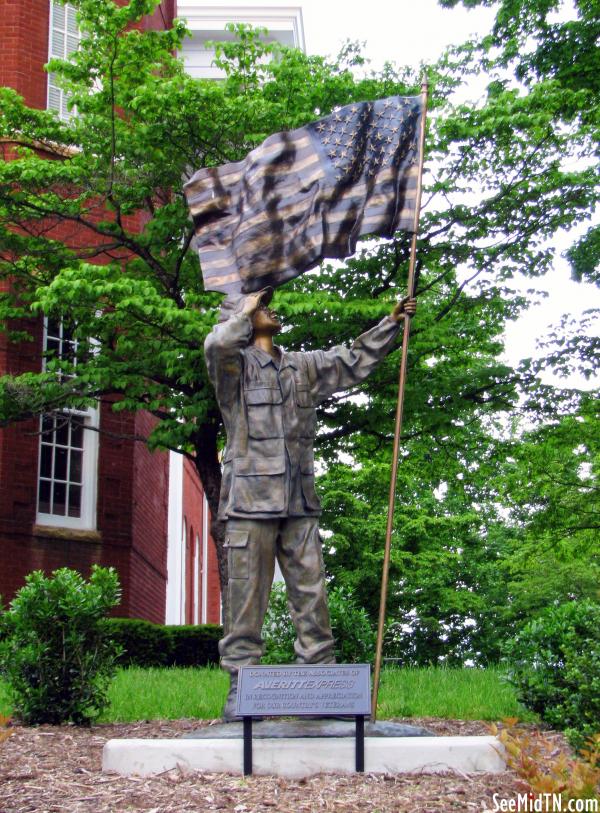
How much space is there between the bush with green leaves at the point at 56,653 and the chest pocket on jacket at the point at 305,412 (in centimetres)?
263

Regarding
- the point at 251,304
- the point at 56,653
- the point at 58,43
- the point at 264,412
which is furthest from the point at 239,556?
the point at 58,43

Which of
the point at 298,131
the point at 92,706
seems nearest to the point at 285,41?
the point at 298,131

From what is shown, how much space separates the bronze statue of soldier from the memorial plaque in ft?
1.87

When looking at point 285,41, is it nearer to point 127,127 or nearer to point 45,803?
point 127,127

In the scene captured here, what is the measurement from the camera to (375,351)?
7.81 m

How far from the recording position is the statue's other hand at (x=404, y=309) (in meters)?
7.72

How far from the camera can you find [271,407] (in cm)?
750

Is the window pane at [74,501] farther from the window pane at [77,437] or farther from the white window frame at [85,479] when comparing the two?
the window pane at [77,437]

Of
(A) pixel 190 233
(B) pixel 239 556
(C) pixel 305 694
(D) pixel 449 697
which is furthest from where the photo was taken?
(A) pixel 190 233

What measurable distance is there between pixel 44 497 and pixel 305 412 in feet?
37.8

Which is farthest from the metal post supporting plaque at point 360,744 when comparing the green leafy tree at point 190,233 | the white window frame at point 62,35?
the white window frame at point 62,35

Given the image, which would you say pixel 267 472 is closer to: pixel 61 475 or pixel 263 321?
pixel 263 321

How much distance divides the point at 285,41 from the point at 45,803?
28781 millimetres

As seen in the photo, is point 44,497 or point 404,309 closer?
point 404,309
